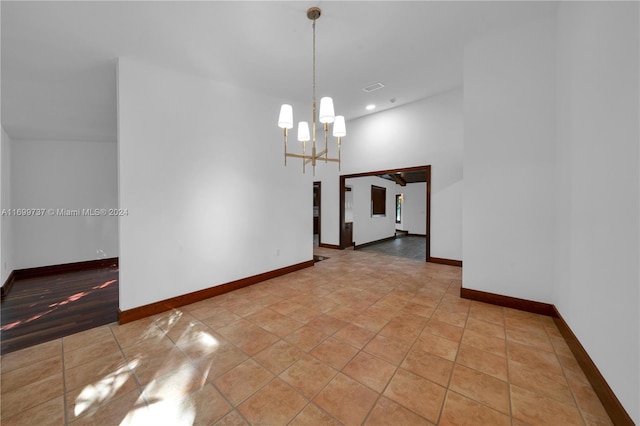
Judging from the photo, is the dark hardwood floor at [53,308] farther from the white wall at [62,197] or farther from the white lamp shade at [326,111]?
the white lamp shade at [326,111]

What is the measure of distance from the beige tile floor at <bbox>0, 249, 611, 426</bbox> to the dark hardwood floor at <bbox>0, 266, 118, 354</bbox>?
0.37 m

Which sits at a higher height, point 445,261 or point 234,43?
point 234,43

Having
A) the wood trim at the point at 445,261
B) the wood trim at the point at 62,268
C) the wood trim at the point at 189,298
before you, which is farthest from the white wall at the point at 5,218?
the wood trim at the point at 445,261

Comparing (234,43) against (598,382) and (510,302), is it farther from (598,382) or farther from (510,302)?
(510,302)

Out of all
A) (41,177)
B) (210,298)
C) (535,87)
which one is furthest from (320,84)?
(41,177)

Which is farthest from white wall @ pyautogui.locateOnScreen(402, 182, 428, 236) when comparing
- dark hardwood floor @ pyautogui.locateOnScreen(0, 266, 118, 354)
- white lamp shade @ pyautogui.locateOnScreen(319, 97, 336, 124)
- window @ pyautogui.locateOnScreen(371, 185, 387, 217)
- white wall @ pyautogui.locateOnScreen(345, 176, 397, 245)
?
dark hardwood floor @ pyautogui.locateOnScreen(0, 266, 118, 354)

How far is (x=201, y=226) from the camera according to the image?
11.6ft

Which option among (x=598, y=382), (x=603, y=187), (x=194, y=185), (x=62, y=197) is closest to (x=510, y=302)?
(x=598, y=382)

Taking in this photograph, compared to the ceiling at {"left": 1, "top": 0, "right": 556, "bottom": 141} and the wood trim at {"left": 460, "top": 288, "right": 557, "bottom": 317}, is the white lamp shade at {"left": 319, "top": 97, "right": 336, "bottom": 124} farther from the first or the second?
the wood trim at {"left": 460, "top": 288, "right": 557, "bottom": 317}

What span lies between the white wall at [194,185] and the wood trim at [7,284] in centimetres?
302

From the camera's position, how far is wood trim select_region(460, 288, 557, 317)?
2.79 metres

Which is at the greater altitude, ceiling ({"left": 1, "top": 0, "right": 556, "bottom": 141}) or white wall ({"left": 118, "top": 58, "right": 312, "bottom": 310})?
ceiling ({"left": 1, "top": 0, "right": 556, "bottom": 141})

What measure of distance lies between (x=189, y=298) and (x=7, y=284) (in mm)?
3857

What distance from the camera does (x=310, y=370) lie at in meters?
1.93
